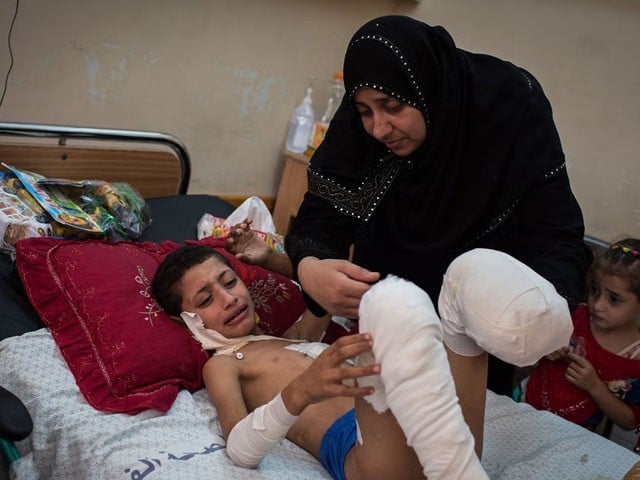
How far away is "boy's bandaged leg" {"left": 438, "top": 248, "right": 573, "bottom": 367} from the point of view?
1256 mm

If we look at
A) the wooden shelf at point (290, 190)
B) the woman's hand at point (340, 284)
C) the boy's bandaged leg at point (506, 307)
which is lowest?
the wooden shelf at point (290, 190)

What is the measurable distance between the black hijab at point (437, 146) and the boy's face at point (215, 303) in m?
0.42

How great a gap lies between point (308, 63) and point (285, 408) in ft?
9.42

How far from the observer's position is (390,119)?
166 centimetres

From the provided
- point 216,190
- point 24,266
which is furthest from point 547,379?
point 216,190

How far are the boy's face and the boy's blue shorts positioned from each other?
0.49 metres

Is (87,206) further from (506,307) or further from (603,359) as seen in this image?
(603,359)

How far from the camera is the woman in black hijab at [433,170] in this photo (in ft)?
5.46

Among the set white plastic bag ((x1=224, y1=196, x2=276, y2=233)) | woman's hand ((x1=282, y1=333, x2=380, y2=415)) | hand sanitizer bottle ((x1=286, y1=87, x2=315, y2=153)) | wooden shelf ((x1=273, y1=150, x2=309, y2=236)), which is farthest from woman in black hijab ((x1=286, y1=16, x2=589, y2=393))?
hand sanitizer bottle ((x1=286, y1=87, x2=315, y2=153))

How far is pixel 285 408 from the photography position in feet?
4.73

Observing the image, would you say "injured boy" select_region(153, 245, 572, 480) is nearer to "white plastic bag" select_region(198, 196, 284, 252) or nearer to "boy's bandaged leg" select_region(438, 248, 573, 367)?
"boy's bandaged leg" select_region(438, 248, 573, 367)

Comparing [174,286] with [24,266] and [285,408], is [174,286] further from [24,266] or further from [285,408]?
[285,408]

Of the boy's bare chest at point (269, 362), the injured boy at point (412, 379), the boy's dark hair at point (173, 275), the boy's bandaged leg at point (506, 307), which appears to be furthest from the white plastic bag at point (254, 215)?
the boy's bandaged leg at point (506, 307)

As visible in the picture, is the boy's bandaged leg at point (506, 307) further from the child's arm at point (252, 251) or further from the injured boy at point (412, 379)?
the child's arm at point (252, 251)
